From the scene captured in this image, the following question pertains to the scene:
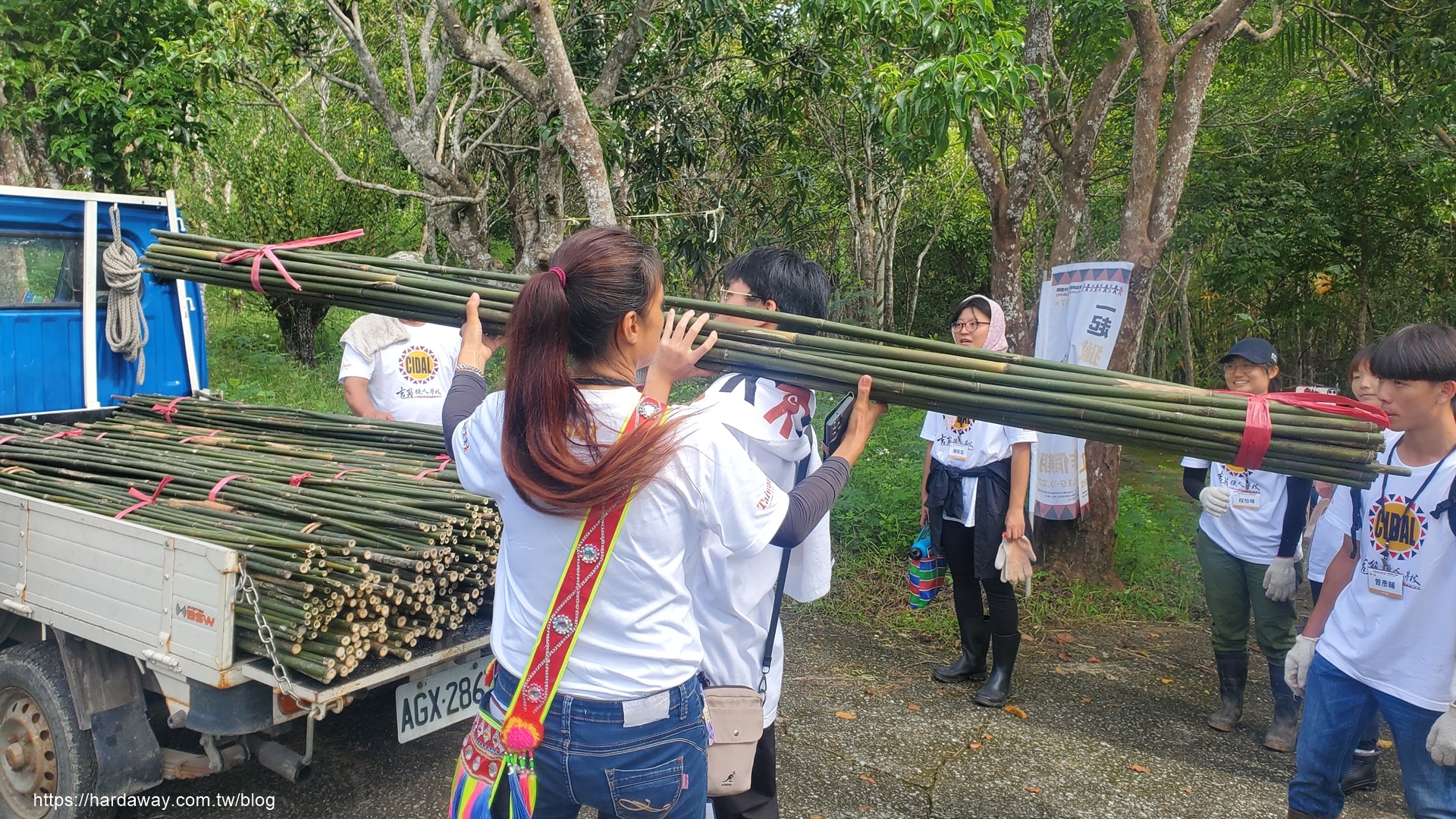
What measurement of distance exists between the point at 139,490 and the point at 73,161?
4991 millimetres

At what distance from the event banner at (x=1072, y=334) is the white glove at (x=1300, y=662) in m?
1.81

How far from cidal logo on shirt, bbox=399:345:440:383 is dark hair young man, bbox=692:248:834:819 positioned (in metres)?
2.22

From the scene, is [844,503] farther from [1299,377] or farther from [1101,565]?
[1299,377]

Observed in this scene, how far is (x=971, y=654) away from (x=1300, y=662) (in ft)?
5.74

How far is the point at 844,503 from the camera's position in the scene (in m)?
6.20

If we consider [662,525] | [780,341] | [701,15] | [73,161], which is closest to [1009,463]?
[780,341]

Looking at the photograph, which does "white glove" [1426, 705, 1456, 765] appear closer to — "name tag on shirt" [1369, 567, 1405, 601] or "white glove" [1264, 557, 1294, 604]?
"name tag on shirt" [1369, 567, 1405, 601]

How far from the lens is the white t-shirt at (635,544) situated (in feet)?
5.32

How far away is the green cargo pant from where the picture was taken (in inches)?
152

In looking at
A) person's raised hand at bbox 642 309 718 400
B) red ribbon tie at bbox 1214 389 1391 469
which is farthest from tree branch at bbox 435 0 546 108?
red ribbon tie at bbox 1214 389 1391 469

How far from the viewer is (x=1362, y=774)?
3.52m

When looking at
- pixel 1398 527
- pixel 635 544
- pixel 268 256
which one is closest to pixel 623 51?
pixel 268 256

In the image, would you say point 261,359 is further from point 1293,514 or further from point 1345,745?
point 1345,745

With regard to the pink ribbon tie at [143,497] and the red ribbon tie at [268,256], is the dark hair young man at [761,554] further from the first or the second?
the pink ribbon tie at [143,497]
